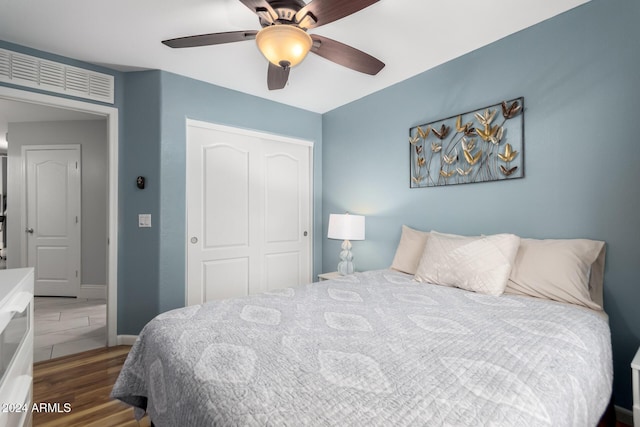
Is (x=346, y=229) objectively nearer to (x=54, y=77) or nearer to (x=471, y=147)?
(x=471, y=147)

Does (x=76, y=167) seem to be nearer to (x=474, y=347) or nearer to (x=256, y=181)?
(x=256, y=181)

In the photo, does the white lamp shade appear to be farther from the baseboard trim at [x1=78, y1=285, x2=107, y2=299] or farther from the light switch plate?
the baseboard trim at [x1=78, y1=285, x2=107, y2=299]

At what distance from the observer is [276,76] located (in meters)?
→ 2.09

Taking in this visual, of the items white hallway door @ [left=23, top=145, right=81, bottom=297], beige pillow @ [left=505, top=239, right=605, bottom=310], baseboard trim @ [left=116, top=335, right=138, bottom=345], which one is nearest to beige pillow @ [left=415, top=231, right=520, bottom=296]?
beige pillow @ [left=505, top=239, right=605, bottom=310]

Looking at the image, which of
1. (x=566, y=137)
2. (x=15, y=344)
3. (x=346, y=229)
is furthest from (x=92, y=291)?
(x=566, y=137)

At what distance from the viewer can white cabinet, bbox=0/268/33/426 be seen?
1.11 metres

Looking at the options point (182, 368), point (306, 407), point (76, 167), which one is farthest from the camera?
point (76, 167)

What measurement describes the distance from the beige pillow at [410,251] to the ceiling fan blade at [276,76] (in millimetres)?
1562

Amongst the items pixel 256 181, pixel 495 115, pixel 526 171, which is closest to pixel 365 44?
pixel 495 115

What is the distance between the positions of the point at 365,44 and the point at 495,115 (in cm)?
108

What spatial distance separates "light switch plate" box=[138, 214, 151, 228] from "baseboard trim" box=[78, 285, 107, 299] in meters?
2.30

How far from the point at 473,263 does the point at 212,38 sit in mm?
2014

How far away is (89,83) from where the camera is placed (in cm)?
263

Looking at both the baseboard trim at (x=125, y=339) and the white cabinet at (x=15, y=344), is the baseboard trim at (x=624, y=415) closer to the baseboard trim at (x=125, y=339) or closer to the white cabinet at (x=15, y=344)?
the white cabinet at (x=15, y=344)
